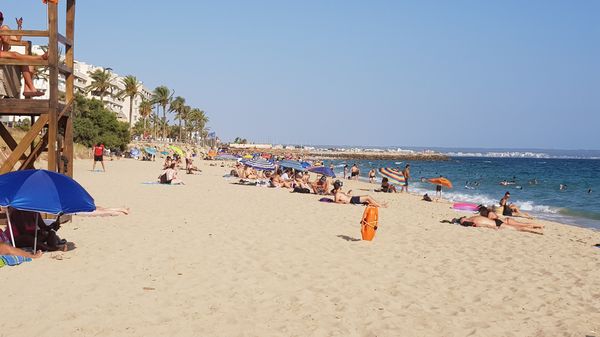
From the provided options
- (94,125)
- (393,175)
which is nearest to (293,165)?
(393,175)

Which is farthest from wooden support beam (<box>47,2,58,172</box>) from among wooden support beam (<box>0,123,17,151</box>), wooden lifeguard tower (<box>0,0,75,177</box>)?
wooden support beam (<box>0,123,17,151</box>)

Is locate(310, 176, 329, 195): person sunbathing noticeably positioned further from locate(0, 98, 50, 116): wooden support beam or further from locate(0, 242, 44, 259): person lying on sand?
locate(0, 242, 44, 259): person lying on sand

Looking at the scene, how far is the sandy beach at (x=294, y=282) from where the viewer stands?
551cm

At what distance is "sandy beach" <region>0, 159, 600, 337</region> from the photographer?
5508 mm

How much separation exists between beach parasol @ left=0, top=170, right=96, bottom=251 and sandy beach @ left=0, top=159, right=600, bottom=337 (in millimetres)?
832

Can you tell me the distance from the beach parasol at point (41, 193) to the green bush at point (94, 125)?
135ft

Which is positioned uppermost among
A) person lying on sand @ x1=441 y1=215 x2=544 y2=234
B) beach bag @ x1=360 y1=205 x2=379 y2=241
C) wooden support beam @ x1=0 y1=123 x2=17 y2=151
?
wooden support beam @ x1=0 y1=123 x2=17 y2=151

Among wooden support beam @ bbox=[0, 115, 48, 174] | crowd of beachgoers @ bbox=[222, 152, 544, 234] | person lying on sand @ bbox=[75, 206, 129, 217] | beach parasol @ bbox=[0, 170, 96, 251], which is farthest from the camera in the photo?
crowd of beachgoers @ bbox=[222, 152, 544, 234]

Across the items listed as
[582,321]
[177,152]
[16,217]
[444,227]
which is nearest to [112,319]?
[16,217]

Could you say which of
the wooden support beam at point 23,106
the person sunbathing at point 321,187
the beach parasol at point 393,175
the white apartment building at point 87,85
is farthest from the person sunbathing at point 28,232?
the white apartment building at point 87,85

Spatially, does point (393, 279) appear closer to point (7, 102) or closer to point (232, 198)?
point (7, 102)

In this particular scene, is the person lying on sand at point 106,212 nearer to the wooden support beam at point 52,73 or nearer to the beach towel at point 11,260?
the wooden support beam at point 52,73

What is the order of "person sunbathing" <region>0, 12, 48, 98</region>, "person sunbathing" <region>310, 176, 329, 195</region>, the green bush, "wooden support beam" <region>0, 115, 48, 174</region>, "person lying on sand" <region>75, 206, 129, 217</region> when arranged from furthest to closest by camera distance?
the green bush
"person sunbathing" <region>310, 176, 329, 195</region>
"person lying on sand" <region>75, 206, 129, 217</region>
"person sunbathing" <region>0, 12, 48, 98</region>
"wooden support beam" <region>0, 115, 48, 174</region>

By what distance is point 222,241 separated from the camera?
9805 millimetres
